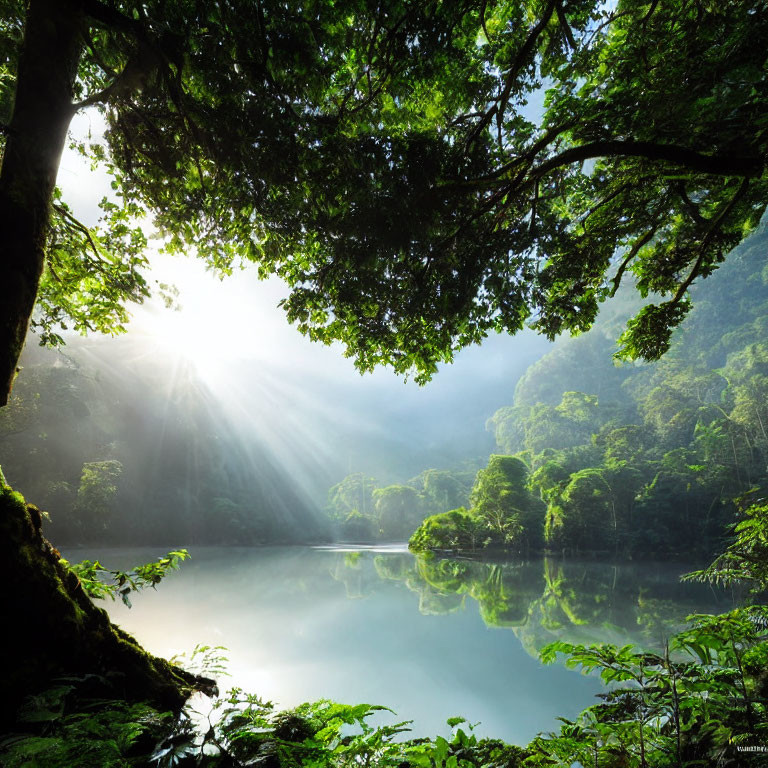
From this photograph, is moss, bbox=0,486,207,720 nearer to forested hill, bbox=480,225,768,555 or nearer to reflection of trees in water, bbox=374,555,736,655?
forested hill, bbox=480,225,768,555

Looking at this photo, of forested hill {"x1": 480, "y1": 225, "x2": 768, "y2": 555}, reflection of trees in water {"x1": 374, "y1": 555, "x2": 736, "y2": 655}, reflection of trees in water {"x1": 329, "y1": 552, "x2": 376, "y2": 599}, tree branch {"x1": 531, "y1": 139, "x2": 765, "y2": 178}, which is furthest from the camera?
forested hill {"x1": 480, "y1": 225, "x2": 768, "y2": 555}

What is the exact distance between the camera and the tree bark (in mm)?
2225

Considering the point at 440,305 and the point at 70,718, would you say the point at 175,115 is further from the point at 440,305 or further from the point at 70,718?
the point at 70,718

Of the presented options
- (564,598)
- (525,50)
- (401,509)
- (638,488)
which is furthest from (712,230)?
(401,509)

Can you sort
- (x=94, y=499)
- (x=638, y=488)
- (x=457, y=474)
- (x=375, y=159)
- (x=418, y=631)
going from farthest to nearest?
(x=457, y=474) → (x=638, y=488) → (x=94, y=499) → (x=418, y=631) → (x=375, y=159)

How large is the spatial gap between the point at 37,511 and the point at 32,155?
2285 mm

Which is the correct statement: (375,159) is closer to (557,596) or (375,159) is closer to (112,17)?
(112,17)

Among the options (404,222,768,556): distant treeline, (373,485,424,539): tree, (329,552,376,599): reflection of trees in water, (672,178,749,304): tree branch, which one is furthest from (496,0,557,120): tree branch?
(373,485,424,539): tree

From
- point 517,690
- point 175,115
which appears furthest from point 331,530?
point 175,115

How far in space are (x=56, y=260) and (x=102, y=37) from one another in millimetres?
2299

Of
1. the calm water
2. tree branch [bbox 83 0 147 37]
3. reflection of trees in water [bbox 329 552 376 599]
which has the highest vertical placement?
tree branch [bbox 83 0 147 37]

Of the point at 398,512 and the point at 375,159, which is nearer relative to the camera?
the point at 375,159

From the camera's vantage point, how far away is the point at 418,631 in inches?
345

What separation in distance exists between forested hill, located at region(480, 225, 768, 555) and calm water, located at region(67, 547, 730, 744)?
443 centimetres
